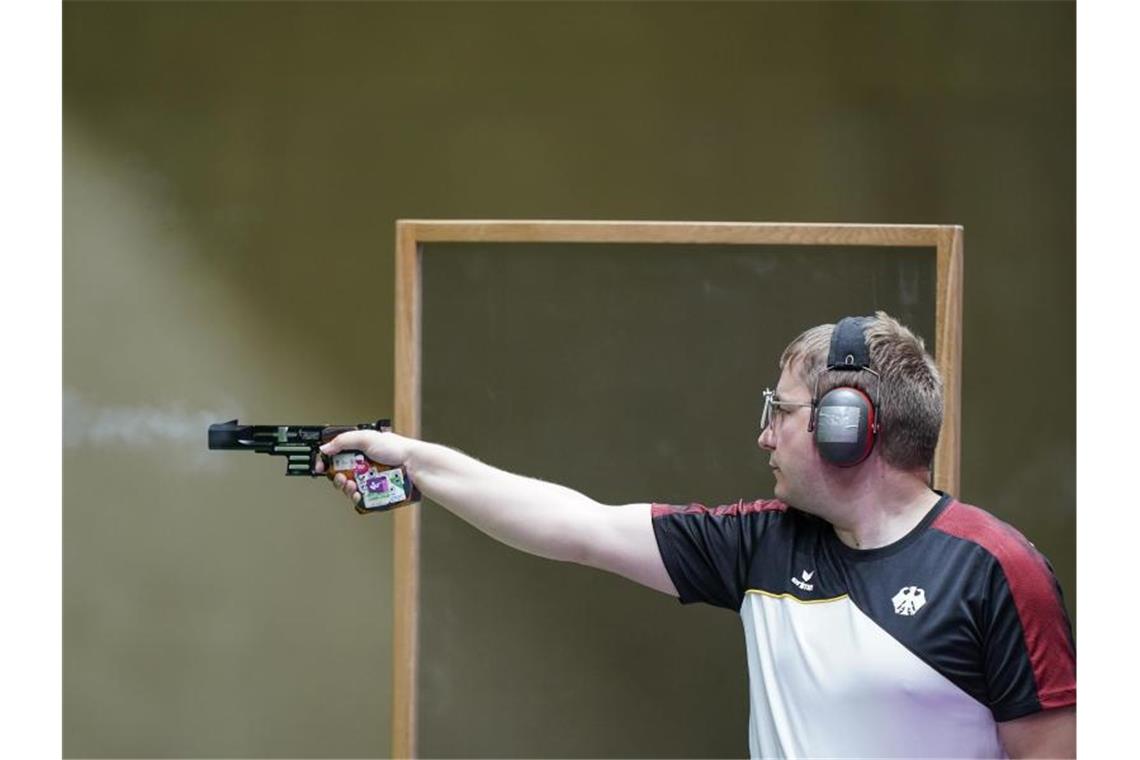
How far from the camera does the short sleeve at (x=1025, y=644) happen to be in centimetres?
157

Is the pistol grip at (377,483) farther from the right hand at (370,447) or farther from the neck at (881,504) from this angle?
the neck at (881,504)

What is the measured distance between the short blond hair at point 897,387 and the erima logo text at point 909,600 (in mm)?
176

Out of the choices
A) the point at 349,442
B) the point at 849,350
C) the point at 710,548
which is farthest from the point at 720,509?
the point at 349,442

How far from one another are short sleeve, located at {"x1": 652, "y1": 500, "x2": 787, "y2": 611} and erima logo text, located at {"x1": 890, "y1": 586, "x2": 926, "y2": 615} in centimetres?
23

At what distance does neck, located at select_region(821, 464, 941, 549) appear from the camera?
1.70m

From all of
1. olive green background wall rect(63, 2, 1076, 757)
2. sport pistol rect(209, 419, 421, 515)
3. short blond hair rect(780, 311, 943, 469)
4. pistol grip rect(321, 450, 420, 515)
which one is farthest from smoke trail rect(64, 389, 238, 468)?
short blond hair rect(780, 311, 943, 469)

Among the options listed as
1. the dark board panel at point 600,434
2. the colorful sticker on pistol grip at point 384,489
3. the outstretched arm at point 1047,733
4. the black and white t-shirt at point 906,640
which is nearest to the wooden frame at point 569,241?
the dark board panel at point 600,434

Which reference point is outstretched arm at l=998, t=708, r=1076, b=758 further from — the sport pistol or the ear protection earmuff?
the sport pistol

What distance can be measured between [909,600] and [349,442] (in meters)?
0.87

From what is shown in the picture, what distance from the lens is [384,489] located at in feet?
6.36

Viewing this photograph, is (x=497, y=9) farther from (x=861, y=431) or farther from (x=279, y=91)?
(x=861, y=431)

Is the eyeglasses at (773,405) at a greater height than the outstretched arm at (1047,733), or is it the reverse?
the eyeglasses at (773,405)

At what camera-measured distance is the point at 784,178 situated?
3.15 meters

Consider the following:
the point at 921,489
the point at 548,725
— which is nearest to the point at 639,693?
the point at 548,725
